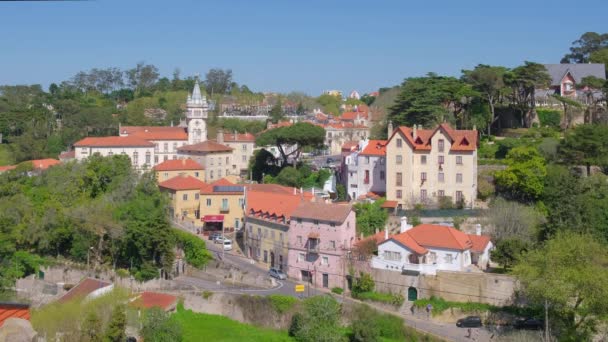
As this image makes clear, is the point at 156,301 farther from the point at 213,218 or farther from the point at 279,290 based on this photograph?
the point at 213,218

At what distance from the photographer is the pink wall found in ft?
91.7

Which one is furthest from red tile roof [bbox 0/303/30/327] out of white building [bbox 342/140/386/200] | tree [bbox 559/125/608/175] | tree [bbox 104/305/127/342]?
tree [bbox 559/125/608/175]

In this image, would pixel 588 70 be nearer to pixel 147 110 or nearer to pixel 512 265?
pixel 512 265

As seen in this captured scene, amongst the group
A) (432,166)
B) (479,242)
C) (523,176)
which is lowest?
(479,242)

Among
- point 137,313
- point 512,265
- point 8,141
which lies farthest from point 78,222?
point 8,141

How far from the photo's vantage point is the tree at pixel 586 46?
2363 inches

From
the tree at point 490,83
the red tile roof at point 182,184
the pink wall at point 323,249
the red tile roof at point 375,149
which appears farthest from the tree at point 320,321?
the tree at point 490,83

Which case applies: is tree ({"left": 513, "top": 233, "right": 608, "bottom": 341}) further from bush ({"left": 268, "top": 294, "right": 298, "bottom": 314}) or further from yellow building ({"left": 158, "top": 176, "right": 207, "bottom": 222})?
yellow building ({"left": 158, "top": 176, "right": 207, "bottom": 222})

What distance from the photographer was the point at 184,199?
37219mm

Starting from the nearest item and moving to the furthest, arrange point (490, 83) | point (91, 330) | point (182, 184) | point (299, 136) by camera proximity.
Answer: point (91, 330)
point (182, 184)
point (490, 83)
point (299, 136)

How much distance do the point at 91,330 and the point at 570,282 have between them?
13.5 metres

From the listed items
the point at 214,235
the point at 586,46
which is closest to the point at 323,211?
the point at 214,235

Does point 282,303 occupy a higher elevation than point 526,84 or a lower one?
lower

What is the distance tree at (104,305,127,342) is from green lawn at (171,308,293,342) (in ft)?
10.8
